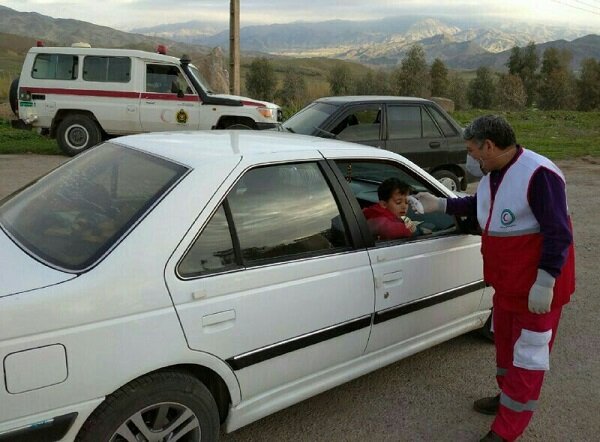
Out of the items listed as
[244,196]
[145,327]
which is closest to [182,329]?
[145,327]

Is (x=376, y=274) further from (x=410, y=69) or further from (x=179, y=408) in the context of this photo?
(x=410, y=69)

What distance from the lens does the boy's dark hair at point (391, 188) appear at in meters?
3.30

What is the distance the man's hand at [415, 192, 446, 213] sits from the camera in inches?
126

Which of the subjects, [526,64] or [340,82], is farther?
[526,64]

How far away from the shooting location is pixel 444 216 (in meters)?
3.50

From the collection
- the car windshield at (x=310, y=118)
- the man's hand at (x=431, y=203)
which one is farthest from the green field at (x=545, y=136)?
the man's hand at (x=431, y=203)

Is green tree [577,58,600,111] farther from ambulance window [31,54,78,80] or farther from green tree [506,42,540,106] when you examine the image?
ambulance window [31,54,78,80]

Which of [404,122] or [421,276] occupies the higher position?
[404,122]

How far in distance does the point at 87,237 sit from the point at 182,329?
1.79 feet

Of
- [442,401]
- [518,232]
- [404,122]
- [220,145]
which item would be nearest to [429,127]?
[404,122]

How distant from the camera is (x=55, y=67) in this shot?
11055 mm

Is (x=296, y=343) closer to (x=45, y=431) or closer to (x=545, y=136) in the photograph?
(x=45, y=431)

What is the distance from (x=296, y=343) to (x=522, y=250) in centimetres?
117

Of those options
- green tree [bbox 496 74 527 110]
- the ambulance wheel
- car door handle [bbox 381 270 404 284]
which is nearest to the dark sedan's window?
car door handle [bbox 381 270 404 284]
